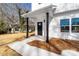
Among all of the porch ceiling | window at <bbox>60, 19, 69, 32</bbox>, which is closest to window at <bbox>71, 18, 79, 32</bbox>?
window at <bbox>60, 19, 69, 32</bbox>

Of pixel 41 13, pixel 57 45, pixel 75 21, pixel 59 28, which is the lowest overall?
pixel 57 45

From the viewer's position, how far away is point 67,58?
5.22 meters

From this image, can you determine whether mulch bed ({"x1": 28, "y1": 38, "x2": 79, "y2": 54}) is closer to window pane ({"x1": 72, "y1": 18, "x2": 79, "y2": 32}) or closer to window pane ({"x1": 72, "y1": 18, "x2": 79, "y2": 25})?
window pane ({"x1": 72, "y1": 18, "x2": 79, "y2": 32})

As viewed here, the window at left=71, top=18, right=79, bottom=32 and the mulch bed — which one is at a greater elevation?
the window at left=71, top=18, right=79, bottom=32

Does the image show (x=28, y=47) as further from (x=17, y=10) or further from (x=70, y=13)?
(x=70, y=13)

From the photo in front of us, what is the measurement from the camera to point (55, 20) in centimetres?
545

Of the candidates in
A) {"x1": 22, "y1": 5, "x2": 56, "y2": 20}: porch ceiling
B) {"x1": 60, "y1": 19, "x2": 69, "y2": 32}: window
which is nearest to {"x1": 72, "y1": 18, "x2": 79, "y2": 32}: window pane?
{"x1": 60, "y1": 19, "x2": 69, "y2": 32}: window

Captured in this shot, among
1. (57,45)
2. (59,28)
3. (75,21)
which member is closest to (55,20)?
(59,28)

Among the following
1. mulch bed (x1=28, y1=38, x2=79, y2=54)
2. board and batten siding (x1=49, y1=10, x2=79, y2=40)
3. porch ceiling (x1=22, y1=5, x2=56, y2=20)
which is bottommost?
mulch bed (x1=28, y1=38, x2=79, y2=54)

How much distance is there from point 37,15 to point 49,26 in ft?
1.51

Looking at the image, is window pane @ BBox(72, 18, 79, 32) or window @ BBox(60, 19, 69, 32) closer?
window pane @ BBox(72, 18, 79, 32)

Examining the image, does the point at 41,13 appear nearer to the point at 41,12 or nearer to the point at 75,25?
the point at 41,12

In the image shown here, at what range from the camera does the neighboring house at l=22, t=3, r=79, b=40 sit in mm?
5332

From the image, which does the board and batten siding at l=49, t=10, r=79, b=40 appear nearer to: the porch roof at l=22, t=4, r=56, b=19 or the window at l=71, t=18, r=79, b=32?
the window at l=71, t=18, r=79, b=32
